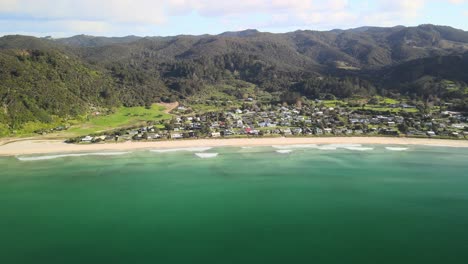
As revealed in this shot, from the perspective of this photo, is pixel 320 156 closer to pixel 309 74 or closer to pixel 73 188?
pixel 73 188

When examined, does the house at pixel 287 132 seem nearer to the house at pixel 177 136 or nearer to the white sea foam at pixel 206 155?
the white sea foam at pixel 206 155

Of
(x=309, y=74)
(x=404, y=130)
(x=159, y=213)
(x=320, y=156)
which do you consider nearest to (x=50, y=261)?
(x=159, y=213)

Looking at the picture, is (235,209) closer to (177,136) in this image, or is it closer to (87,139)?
(177,136)

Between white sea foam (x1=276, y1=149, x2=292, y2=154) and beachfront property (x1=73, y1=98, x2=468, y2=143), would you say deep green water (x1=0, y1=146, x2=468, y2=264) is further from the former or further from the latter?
beachfront property (x1=73, y1=98, x2=468, y2=143)

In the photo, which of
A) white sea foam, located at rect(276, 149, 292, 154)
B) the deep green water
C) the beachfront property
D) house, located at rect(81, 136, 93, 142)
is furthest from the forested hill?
white sea foam, located at rect(276, 149, 292, 154)

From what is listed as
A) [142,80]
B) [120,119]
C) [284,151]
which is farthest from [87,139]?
[142,80]
